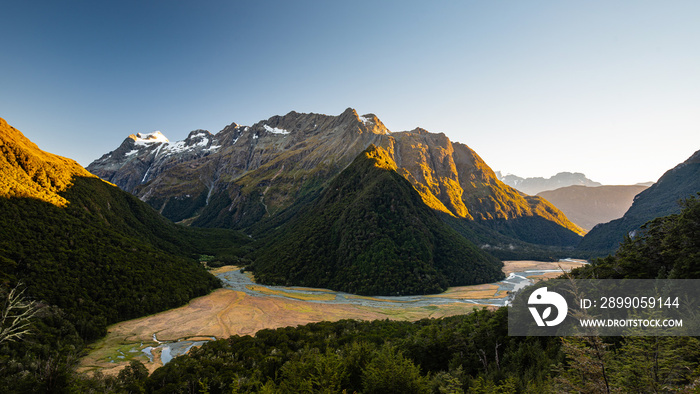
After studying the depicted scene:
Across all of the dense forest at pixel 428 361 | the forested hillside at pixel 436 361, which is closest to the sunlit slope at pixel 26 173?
the dense forest at pixel 428 361

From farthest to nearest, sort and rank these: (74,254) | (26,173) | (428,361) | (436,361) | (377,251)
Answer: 1. (377,251)
2. (26,173)
3. (74,254)
4. (428,361)
5. (436,361)

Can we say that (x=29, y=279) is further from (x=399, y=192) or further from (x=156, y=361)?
(x=399, y=192)

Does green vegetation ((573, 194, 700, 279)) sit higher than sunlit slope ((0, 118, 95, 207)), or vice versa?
sunlit slope ((0, 118, 95, 207))

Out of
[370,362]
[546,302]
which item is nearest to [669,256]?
[546,302]

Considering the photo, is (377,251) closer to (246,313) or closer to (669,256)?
(246,313)

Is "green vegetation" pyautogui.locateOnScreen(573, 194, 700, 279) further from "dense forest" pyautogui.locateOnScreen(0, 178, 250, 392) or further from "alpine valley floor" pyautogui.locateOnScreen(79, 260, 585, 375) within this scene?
"dense forest" pyautogui.locateOnScreen(0, 178, 250, 392)

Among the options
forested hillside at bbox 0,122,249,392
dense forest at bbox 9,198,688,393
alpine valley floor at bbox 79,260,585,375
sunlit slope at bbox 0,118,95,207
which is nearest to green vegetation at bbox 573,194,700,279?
dense forest at bbox 9,198,688,393
